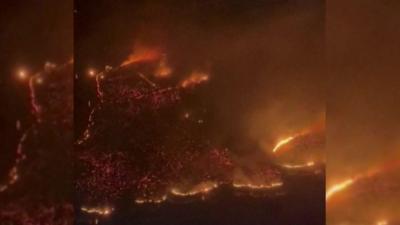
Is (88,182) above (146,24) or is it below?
below

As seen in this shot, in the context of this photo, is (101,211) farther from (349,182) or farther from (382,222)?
(382,222)

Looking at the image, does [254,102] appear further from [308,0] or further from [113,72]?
[113,72]

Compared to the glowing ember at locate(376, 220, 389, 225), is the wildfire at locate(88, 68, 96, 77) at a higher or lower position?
higher

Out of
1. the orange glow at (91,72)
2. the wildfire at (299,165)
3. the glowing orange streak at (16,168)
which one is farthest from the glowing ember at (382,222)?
the glowing orange streak at (16,168)

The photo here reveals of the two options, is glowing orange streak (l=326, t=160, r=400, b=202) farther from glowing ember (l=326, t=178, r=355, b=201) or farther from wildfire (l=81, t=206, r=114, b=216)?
wildfire (l=81, t=206, r=114, b=216)

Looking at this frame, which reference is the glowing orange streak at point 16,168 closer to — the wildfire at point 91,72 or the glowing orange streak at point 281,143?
the wildfire at point 91,72

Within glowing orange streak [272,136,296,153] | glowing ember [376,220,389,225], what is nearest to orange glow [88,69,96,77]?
glowing orange streak [272,136,296,153]

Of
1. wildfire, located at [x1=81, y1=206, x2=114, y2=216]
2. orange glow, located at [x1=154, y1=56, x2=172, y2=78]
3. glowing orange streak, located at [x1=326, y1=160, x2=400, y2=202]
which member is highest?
orange glow, located at [x1=154, y1=56, x2=172, y2=78]

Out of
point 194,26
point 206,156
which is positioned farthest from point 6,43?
point 206,156
